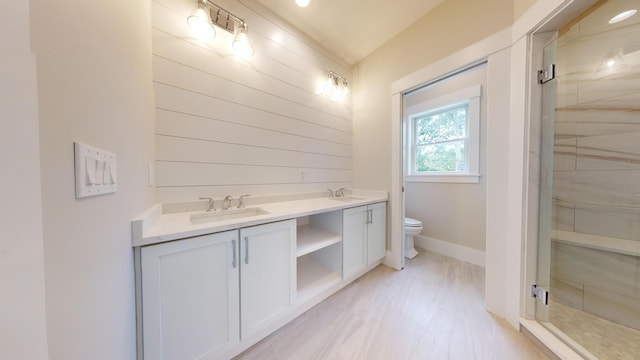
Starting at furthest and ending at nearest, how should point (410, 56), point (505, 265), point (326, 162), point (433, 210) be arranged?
point (433, 210) → point (326, 162) → point (410, 56) → point (505, 265)

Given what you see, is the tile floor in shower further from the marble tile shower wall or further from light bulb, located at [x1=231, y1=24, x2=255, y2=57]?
light bulb, located at [x1=231, y1=24, x2=255, y2=57]

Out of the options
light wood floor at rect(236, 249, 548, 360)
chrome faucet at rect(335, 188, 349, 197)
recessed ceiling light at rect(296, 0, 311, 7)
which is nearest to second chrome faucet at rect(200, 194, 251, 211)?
light wood floor at rect(236, 249, 548, 360)

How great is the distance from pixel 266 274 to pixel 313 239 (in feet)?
1.85

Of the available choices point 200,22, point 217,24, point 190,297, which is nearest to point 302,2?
point 217,24

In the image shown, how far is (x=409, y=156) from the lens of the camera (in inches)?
121

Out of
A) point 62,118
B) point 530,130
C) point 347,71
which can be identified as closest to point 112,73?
point 62,118

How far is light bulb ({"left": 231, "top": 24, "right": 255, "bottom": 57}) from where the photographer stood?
5.12 ft

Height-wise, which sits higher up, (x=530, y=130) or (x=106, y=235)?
(x=530, y=130)

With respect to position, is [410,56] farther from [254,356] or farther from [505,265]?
[254,356]

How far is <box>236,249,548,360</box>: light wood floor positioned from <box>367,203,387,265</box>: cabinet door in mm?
284

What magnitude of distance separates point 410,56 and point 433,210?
192 centimetres

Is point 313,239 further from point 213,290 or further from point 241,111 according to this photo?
point 241,111

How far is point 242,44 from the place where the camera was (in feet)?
5.20

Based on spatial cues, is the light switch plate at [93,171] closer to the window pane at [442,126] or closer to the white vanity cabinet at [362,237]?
the white vanity cabinet at [362,237]
